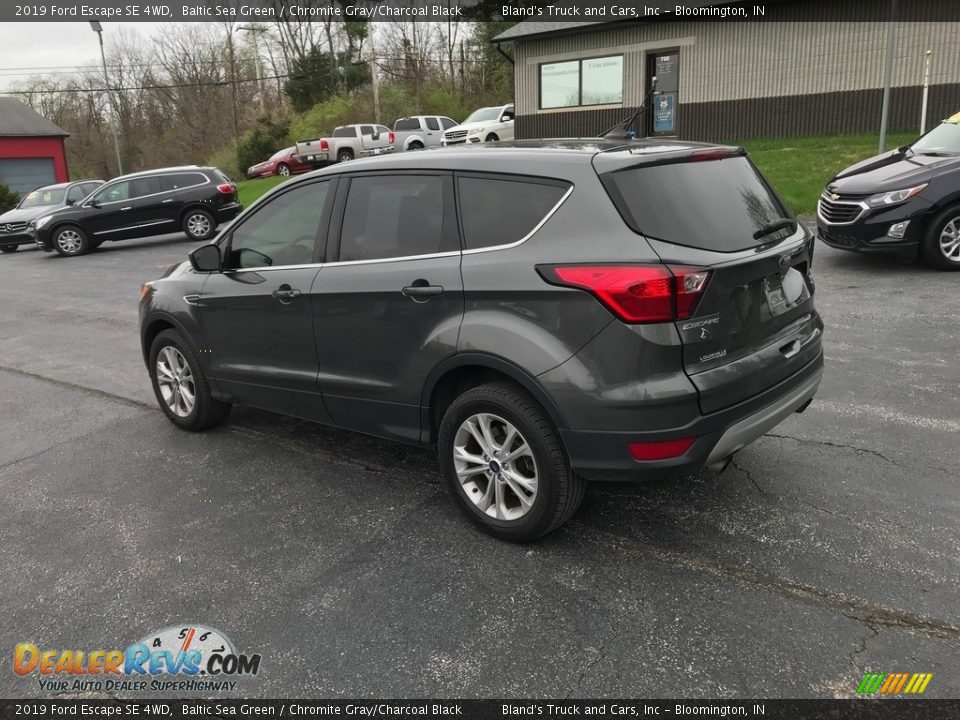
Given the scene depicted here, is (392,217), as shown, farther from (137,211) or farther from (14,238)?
(14,238)

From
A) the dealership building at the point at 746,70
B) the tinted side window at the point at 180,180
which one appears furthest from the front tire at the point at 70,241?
the dealership building at the point at 746,70

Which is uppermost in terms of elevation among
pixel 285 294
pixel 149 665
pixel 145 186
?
pixel 285 294

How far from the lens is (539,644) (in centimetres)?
282

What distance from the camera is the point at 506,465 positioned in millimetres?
3451

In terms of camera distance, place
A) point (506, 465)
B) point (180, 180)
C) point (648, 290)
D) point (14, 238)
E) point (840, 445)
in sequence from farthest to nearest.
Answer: point (14, 238) < point (180, 180) < point (840, 445) < point (506, 465) < point (648, 290)

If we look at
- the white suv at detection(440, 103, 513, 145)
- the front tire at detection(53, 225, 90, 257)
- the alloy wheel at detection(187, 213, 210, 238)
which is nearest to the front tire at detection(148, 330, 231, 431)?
the alloy wheel at detection(187, 213, 210, 238)

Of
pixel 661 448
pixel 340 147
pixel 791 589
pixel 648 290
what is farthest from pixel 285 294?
pixel 340 147

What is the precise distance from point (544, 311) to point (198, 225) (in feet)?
53.1

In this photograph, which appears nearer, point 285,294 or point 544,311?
point 544,311

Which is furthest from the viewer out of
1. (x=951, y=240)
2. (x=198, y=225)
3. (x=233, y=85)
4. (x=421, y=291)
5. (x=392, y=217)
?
(x=233, y=85)

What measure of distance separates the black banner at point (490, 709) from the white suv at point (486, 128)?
2604 centimetres

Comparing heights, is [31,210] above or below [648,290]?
below

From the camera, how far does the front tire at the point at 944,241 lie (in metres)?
8.34

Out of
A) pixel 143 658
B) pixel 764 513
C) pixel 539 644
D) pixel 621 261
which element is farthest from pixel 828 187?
pixel 143 658
